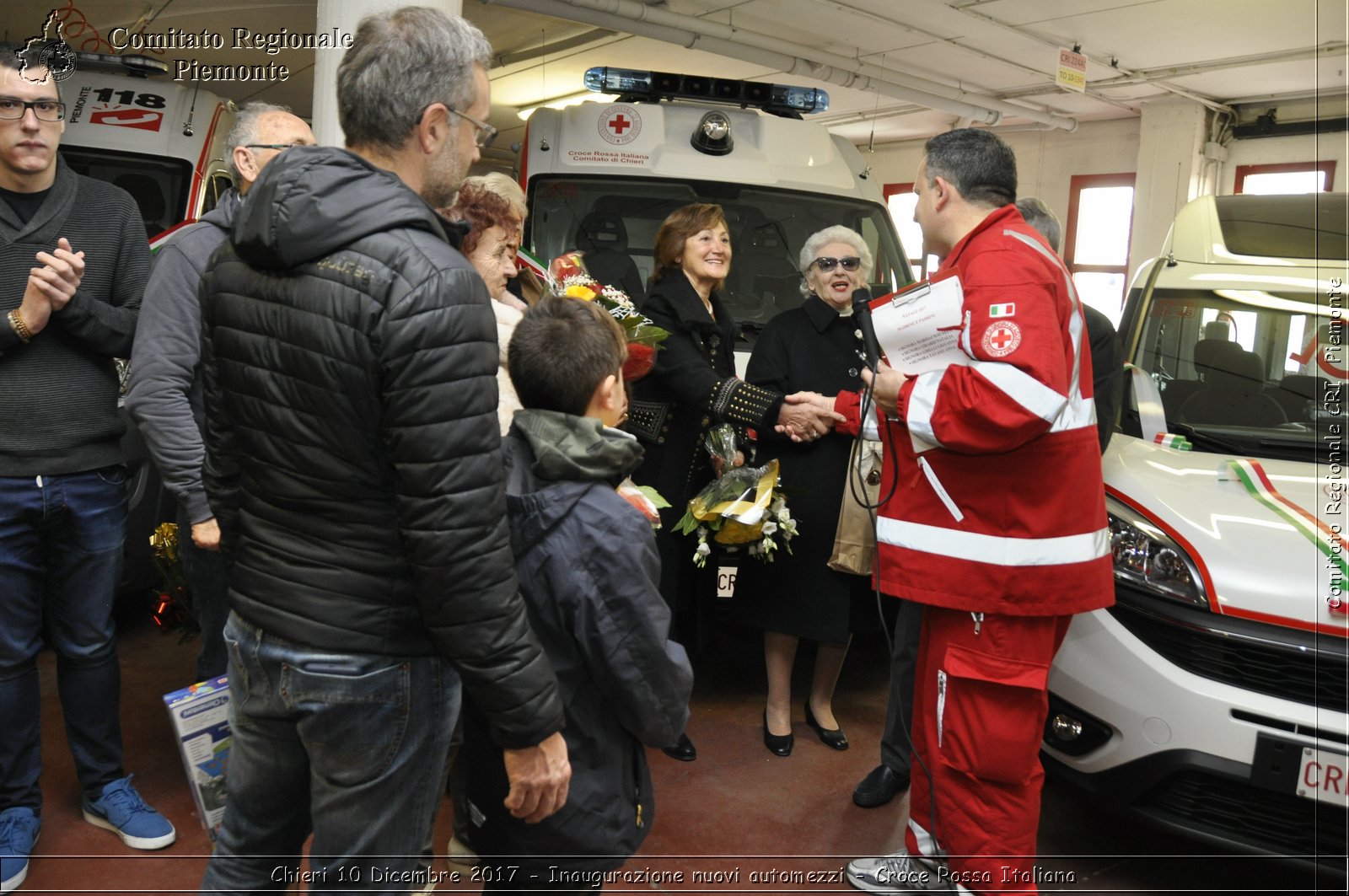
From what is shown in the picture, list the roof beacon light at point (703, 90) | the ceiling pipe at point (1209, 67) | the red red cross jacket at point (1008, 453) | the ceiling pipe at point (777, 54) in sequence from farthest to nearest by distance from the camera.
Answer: the ceiling pipe at point (1209, 67) < the ceiling pipe at point (777, 54) < the roof beacon light at point (703, 90) < the red red cross jacket at point (1008, 453)

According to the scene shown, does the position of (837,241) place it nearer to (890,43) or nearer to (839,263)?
(839,263)

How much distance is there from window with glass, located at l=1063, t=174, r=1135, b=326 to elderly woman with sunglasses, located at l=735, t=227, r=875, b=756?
11589 mm

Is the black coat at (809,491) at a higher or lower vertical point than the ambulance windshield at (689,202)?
lower

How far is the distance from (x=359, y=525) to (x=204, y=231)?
1.48 meters

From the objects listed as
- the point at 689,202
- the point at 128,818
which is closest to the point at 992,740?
the point at 128,818

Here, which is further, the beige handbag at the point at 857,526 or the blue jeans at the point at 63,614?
the beige handbag at the point at 857,526

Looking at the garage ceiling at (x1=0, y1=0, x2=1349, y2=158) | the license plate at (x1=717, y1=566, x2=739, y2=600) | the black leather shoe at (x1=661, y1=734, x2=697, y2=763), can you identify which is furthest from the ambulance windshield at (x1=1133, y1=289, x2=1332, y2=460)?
the garage ceiling at (x1=0, y1=0, x2=1349, y2=158)

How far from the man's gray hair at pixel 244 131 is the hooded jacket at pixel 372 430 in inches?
56.1

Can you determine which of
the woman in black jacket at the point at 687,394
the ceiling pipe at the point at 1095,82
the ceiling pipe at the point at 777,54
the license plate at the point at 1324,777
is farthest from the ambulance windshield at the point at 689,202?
the ceiling pipe at the point at 1095,82

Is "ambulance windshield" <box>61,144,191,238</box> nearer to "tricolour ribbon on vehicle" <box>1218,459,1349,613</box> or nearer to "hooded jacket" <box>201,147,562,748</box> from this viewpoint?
"hooded jacket" <box>201,147,562,748</box>

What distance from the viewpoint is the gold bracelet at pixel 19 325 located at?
2711 millimetres

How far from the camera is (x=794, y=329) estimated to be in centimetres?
400

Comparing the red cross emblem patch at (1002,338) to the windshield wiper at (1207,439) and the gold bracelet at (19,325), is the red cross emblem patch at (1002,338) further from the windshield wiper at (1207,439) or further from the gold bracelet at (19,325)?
the gold bracelet at (19,325)

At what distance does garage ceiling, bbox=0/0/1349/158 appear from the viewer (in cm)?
930
